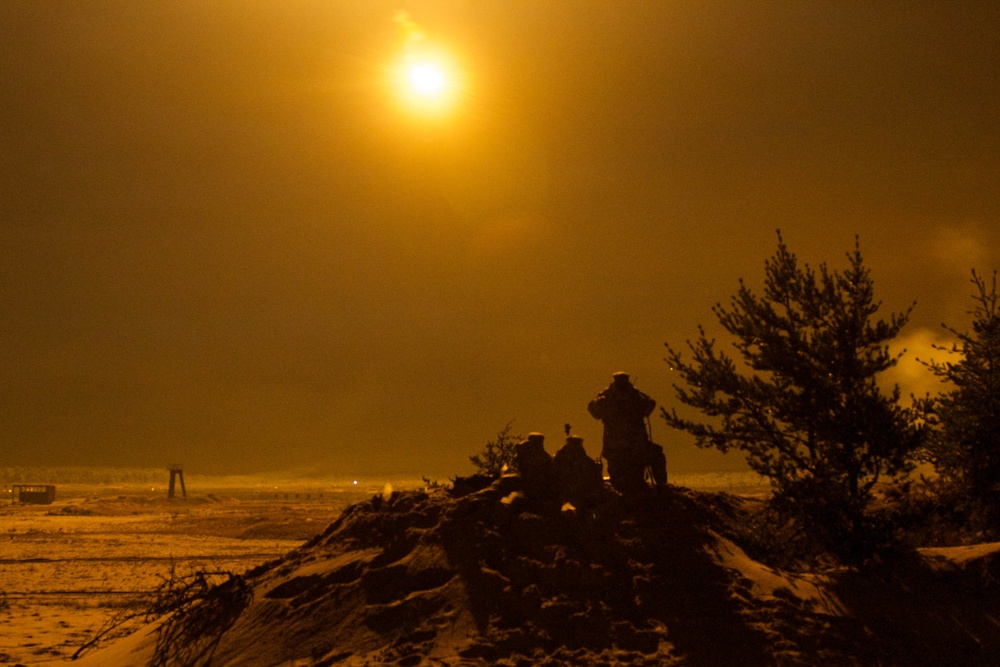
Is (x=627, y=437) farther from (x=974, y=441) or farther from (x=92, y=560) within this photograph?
(x=92, y=560)

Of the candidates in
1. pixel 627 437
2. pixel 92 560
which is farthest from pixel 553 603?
pixel 92 560

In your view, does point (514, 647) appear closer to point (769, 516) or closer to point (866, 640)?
point (866, 640)

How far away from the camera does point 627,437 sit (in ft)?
43.6

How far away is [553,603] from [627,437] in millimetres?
3369

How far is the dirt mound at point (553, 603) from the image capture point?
10.2 metres

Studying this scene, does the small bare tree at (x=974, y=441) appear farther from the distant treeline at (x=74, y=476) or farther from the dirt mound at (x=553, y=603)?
the distant treeline at (x=74, y=476)

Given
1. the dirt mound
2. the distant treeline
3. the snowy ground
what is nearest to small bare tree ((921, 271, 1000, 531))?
the dirt mound

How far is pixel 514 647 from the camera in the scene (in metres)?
10.2

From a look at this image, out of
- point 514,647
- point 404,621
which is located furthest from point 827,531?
point 404,621

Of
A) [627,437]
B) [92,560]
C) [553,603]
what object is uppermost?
[627,437]

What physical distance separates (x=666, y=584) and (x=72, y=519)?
171 ft

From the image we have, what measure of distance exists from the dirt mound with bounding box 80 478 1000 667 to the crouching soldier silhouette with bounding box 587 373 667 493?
551mm

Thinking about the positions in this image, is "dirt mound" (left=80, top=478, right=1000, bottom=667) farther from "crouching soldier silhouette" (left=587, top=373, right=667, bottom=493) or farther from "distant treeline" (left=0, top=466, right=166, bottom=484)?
"distant treeline" (left=0, top=466, right=166, bottom=484)

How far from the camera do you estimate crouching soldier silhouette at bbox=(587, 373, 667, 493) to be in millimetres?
13273
